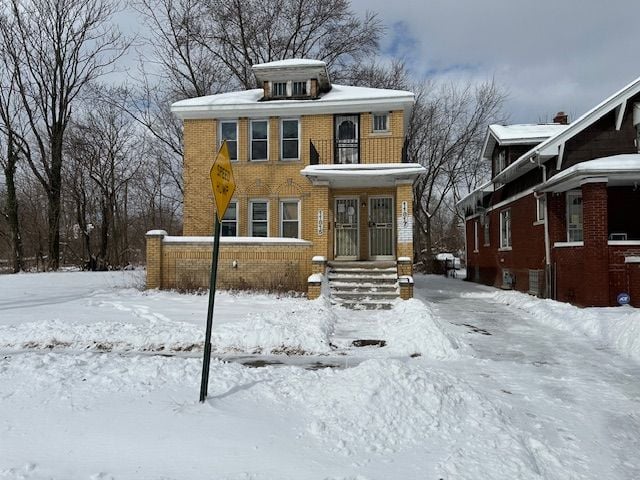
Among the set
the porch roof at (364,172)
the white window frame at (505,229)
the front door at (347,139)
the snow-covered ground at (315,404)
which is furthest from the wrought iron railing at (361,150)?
the snow-covered ground at (315,404)

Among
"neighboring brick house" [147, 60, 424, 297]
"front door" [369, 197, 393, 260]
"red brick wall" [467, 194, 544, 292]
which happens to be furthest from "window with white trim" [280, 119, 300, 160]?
"red brick wall" [467, 194, 544, 292]

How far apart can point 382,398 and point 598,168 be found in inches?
402

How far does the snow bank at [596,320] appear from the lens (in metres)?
8.13

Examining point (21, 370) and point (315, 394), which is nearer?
point (315, 394)

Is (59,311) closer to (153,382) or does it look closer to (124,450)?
(153,382)

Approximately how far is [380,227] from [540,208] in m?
5.48

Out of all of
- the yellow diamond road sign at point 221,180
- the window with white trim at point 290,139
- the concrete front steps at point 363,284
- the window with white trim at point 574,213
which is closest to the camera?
the yellow diamond road sign at point 221,180

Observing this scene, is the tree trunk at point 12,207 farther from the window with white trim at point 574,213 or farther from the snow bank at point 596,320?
the window with white trim at point 574,213

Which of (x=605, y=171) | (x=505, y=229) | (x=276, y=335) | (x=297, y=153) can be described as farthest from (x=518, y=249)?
(x=276, y=335)

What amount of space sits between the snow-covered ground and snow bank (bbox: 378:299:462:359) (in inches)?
1.7

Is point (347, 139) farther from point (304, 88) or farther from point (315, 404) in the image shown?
point (315, 404)

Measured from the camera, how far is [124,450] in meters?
3.76

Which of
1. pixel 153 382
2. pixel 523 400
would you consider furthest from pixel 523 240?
pixel 153 382

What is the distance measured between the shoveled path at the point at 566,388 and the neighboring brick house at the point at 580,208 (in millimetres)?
3173
